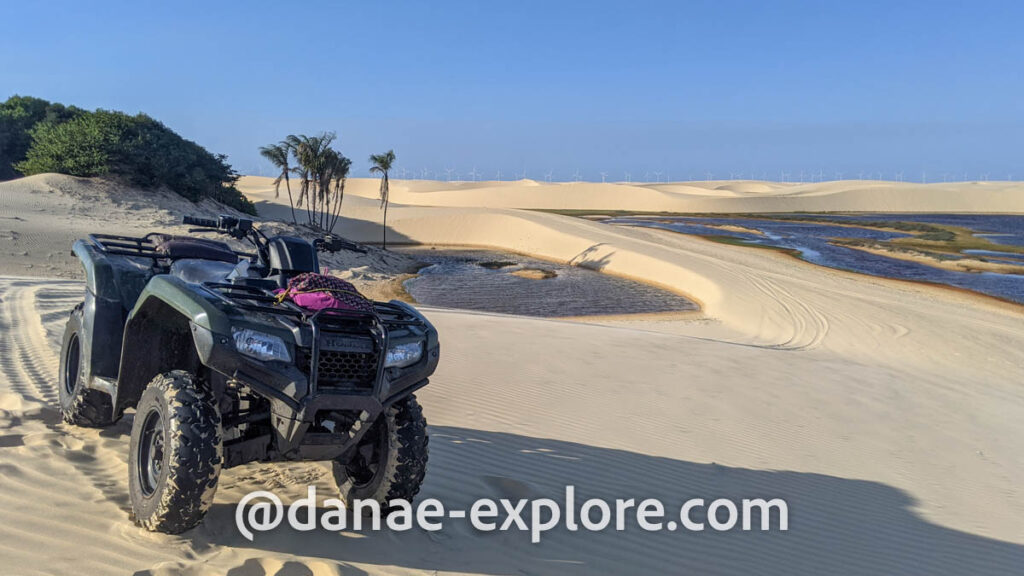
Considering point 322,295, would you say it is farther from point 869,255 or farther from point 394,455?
point 869,255

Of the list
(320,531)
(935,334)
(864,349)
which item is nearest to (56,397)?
(320,531)

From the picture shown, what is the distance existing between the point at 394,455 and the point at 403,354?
65 centimetres

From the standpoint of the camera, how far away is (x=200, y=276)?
4.64 meters

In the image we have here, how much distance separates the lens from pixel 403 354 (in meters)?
3.63

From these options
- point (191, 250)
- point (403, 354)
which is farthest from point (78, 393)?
point (403, 354)

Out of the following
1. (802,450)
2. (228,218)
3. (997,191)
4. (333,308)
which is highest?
(997,191)

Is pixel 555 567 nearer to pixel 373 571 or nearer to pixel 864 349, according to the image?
pixel 373 571

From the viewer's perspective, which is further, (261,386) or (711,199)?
(711,199)

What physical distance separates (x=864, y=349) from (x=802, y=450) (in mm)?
9003

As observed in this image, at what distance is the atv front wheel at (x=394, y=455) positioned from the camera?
393 centimetres

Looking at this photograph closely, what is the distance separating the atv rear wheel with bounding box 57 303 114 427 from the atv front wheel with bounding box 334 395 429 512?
200 centimetres

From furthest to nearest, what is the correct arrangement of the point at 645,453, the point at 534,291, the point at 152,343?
the point at 534,291 < the point at 645,453 < the point at 152,343

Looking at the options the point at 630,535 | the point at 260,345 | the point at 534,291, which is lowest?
the point at 630,535

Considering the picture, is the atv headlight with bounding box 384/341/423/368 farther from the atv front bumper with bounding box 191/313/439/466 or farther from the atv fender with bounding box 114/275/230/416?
the atv fender with bounding box 114/275/230/416
